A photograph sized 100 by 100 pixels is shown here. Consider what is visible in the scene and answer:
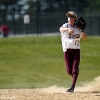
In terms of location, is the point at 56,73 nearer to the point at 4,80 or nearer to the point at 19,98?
the point at 4,80

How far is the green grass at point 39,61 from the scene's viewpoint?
19297mm

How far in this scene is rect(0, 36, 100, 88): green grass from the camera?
19.3 metres

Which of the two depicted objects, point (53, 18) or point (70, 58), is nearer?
point (70, 58)

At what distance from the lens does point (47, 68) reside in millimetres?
22141

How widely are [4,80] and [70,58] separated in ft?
30.2

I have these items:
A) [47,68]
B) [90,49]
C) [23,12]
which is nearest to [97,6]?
[23,12]

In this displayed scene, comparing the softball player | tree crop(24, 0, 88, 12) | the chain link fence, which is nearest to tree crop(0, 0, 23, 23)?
tree crop(24, 0, 88, 12)

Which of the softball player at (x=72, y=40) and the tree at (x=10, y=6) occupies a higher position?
the softball player at (x=72, y=40)

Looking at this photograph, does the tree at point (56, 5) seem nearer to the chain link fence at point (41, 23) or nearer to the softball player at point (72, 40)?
the chain link fence at point (41, 23)

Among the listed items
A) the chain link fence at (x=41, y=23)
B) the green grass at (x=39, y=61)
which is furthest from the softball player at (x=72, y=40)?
the chain link fence at (x=41, y=23)

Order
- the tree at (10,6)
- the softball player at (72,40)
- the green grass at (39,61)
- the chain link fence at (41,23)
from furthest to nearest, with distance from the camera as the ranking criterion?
the tree at (10,6) → the chain link fence at (41,23) → the green grass at (39,61) → the softball player at (72,40)

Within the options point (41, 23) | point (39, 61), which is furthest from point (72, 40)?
point (41, 23)

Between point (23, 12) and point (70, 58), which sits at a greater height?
point (70, 58)

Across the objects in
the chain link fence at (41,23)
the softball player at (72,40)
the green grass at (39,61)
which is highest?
the softball player at (72,40)
